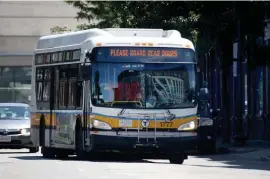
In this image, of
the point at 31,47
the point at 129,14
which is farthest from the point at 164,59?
the point at 31,47

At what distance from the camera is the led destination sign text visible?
25.6 m

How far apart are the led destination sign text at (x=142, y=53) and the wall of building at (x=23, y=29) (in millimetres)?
49390

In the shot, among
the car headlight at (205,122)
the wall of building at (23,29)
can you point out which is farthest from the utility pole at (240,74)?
the wall of building at (23,29)

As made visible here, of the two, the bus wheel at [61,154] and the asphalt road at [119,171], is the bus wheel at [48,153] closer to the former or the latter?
the bus wheel at [61,154]

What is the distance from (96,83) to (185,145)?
8.01ft

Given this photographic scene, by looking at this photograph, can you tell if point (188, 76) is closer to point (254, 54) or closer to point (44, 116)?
point (44, 116)

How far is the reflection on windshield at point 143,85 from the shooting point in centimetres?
2517

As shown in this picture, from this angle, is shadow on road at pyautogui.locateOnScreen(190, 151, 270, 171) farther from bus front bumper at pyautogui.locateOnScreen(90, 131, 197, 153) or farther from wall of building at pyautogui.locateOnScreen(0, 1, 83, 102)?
wall of building at pyautogui.locateOnScreen(0, 1, 83, 102)

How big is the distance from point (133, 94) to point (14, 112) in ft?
→ 36.0

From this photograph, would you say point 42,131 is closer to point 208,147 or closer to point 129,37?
point 129,37

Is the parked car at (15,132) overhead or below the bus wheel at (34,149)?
overhead

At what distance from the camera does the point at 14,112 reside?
35.6 metres

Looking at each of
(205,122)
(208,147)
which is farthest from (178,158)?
(208,147)

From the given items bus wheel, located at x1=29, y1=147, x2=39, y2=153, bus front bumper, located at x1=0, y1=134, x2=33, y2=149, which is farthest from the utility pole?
bus front bumper, located at x1=0, y1=134, x2=33, y2=149
